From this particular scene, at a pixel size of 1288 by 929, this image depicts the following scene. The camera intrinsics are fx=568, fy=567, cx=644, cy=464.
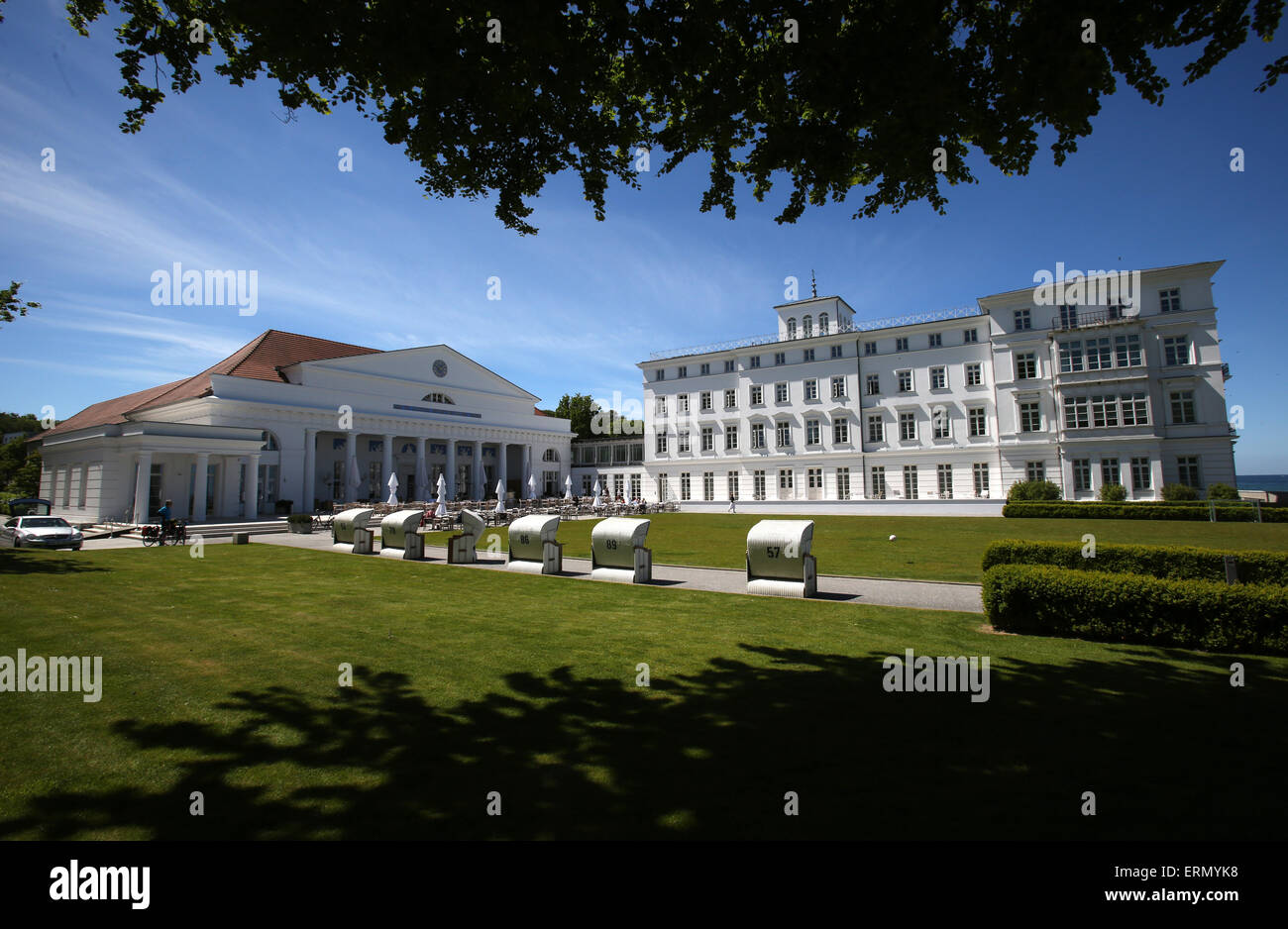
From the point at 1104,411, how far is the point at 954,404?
332 inches

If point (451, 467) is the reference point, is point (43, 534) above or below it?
below

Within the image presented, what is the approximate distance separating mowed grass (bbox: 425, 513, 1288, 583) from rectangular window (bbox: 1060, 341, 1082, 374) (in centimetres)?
1301

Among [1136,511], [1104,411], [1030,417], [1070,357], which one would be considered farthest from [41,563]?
[1104,411]

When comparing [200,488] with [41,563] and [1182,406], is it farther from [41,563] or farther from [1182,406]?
[1182,406]

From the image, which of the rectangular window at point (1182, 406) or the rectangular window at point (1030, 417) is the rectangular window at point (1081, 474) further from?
the rectangular window at point (1182, 406)

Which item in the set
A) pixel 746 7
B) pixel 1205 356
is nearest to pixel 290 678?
pixel 746 7

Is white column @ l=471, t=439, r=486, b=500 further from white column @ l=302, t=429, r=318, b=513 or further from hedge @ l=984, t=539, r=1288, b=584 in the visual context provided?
hedge @ l=984, t=539, r=1288, b=584

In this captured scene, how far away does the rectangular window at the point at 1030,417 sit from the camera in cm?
3778

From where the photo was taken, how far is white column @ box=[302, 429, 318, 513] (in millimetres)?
37594

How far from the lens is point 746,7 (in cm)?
543

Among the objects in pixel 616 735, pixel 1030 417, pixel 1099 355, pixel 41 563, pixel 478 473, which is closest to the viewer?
pixel 616 735

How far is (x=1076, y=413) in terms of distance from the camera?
1436 inches

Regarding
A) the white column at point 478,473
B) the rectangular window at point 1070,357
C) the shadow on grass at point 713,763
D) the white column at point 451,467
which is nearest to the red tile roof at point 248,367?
the white column at point 451,467
